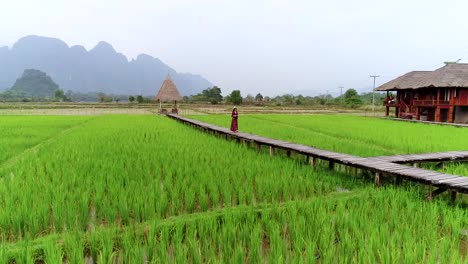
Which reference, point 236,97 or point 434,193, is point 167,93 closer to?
point 434,193

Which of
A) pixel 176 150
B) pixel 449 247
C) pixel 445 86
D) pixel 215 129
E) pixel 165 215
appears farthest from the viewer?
pixel 445 86

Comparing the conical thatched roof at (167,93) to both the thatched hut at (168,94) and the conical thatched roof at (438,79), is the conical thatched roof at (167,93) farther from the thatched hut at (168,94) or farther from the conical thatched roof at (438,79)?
the conical thatched roof at (438,79)

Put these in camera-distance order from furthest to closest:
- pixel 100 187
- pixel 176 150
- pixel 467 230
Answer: pixel 176 150
pixel 100 187
pixel 467 230

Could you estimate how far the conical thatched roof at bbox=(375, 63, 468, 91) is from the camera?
21377mm

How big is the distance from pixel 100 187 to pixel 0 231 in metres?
1.20

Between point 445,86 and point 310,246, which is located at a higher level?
point 445,86

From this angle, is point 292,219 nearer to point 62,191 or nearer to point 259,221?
point 259,221

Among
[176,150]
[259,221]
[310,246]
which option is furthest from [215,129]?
[310,246]

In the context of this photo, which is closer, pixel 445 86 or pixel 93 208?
pixel 93 208

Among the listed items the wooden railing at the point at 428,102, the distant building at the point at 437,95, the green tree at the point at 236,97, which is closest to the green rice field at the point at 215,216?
the distant building at the point at 437,95

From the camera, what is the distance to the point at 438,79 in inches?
869

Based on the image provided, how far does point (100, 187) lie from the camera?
428 cm

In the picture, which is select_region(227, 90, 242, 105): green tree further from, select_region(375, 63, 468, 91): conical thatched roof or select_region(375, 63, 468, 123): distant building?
select_region(375, 63, 468, 123): distant building

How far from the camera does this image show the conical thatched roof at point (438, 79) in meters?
21.4
